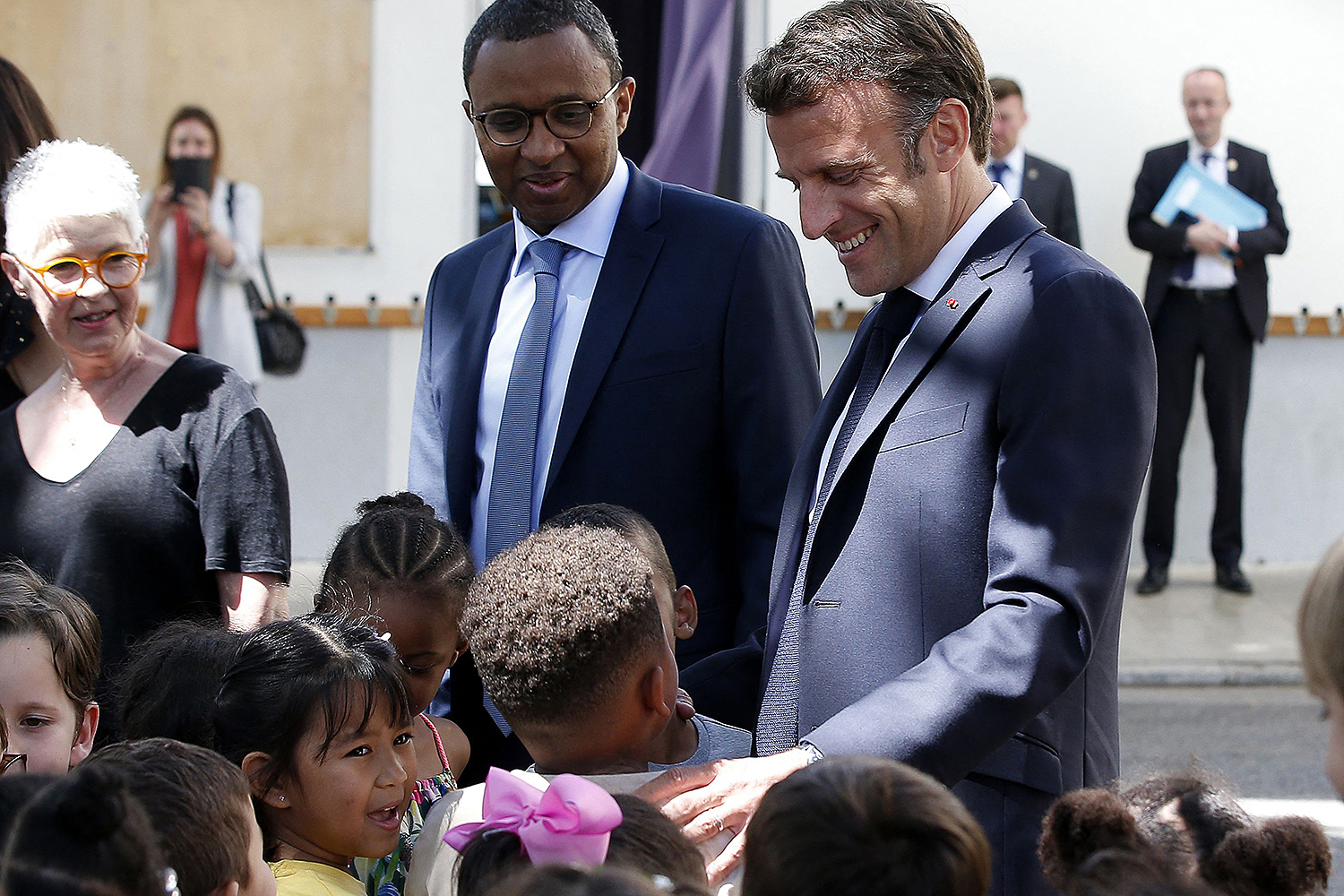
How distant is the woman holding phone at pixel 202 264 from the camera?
672 cm

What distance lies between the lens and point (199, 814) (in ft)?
5.48

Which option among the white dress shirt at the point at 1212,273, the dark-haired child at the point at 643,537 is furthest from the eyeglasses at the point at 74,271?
the white dress shirt at the point at 1212,273

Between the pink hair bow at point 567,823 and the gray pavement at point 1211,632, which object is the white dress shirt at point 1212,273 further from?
the pink hair bow at point 567,823

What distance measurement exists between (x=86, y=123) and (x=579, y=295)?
5286 mm

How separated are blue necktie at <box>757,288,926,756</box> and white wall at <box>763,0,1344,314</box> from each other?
5.32 m

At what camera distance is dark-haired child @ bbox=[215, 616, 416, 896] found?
2.02 meters

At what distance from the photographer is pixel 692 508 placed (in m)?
2.57

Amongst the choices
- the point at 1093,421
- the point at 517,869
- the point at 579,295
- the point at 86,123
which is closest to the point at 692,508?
the point at 579,295

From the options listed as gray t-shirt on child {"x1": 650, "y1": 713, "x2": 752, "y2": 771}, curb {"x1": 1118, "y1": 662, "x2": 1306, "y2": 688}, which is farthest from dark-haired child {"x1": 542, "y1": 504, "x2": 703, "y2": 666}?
curb {"x1": 1118, "y1": 662, "x2": 1306, "y2": 688}

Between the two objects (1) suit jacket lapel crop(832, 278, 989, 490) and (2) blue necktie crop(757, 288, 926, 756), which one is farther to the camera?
(2) blue necktie crop(757, 288, 926, 756)

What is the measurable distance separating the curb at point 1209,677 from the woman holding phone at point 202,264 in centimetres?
429

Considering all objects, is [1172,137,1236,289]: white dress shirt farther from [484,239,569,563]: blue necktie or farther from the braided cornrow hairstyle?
the braided cornrow hairstyle

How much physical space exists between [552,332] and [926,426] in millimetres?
945

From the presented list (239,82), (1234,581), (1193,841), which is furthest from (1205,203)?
(1193,841)
